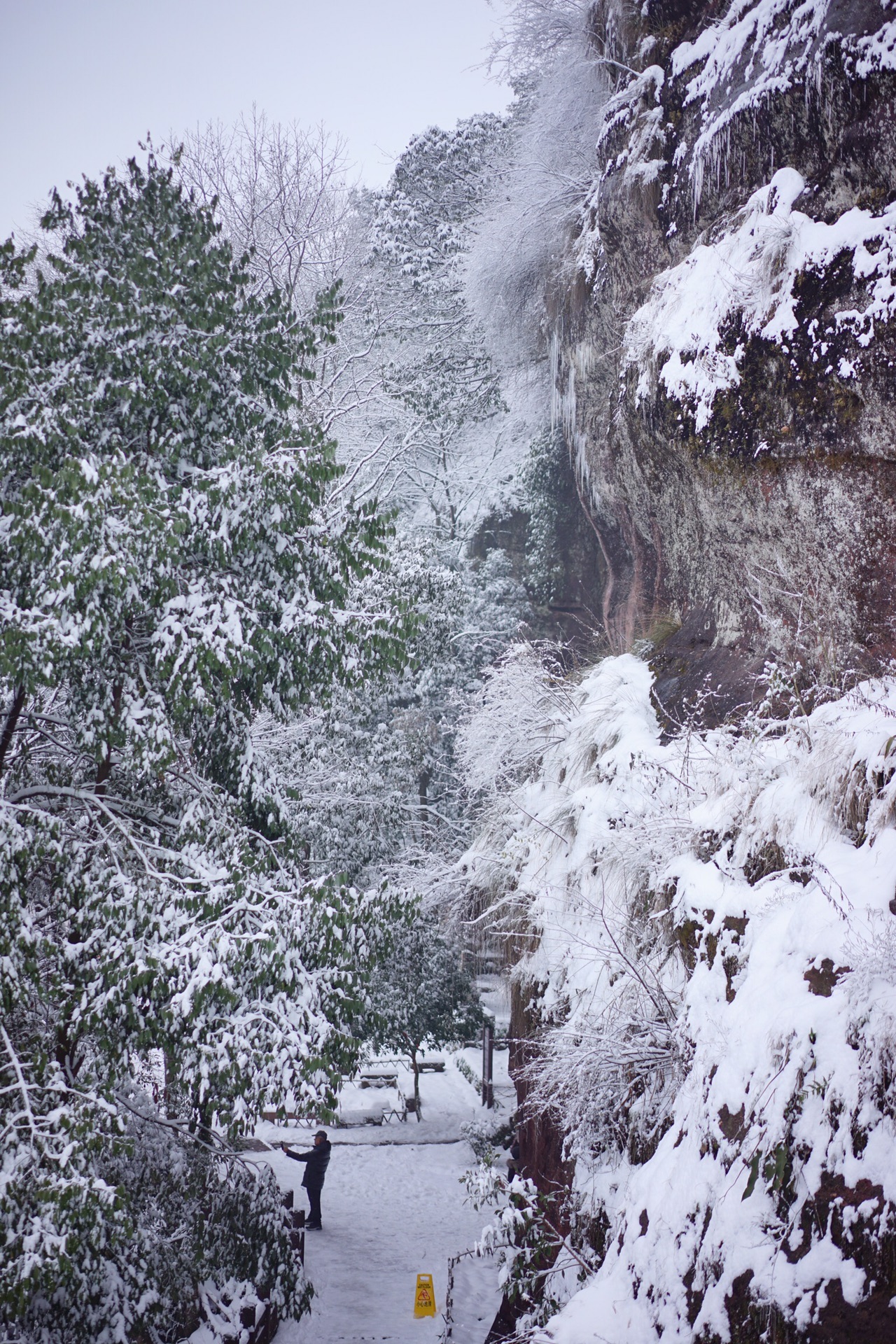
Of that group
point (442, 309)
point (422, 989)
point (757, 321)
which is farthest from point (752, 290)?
point (442, 309)

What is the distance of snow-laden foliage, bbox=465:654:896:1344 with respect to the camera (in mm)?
3203

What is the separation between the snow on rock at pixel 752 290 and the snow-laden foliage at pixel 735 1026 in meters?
3.02

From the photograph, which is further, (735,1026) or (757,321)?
(757,321)

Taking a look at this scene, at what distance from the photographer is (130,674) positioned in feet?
18.4

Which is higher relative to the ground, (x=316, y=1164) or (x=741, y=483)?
(x=741, y=483)

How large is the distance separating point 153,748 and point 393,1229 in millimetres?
8807

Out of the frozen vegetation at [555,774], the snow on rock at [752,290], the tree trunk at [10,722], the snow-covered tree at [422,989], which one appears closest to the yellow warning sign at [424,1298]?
the frozen vegetation at [555,774]

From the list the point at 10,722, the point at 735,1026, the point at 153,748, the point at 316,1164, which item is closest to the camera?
the point at 735,1026

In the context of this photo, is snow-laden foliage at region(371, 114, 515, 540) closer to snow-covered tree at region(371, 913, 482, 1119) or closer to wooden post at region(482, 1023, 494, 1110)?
snow-covered tree at region(371, 913, 482, 1119)

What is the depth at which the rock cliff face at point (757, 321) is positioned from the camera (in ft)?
21.4

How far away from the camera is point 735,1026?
4.11m

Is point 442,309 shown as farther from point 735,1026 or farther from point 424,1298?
point 735,1026

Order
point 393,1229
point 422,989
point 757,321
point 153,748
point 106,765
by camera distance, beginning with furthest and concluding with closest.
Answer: point 422,989, point 393,1229, point 757,321, point 106,765, point 153,748

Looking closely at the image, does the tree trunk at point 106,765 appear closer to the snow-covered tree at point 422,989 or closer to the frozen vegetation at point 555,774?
the frozen vegetation at point 555,774
